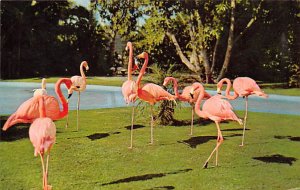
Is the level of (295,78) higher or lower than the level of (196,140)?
higher

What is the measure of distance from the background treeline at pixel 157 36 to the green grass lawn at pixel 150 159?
5229 millimetres

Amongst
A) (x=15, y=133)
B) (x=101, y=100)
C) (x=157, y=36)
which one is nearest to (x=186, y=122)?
(x=15, y=133)

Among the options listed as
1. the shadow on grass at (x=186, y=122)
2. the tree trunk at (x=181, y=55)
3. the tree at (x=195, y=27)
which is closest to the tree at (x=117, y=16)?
the tree at (x=195, y=27)

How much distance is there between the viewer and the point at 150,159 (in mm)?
4559

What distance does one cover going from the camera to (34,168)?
4023 millimetres

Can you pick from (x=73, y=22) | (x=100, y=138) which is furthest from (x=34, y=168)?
(x=73, y=22)

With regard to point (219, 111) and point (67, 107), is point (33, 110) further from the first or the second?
point (219, 111)

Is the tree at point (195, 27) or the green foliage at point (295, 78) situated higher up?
the tree at point (195, 27)

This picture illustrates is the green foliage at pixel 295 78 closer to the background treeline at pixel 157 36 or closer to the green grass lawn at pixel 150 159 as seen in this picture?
the background treeline at pixel 157 36

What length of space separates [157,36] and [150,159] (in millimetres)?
9214

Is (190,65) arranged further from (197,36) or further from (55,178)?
(55,178)

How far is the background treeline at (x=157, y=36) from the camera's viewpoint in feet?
37.3

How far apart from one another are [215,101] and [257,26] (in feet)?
35.4

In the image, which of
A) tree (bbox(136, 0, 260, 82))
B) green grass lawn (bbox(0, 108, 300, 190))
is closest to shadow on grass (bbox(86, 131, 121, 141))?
green grass lawn (bbox(0, 108, 300, 190))
